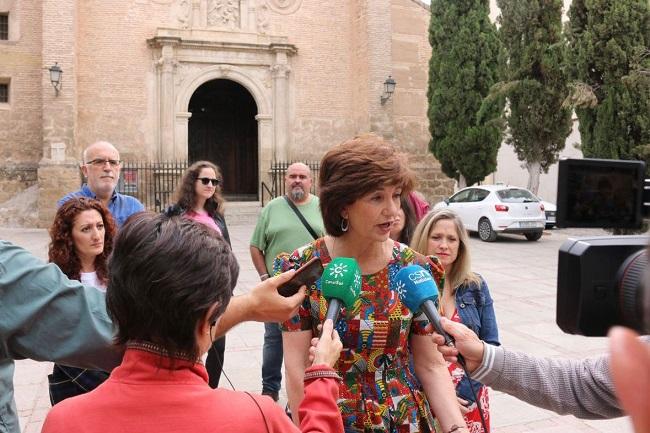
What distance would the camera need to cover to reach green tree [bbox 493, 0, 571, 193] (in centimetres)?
1705

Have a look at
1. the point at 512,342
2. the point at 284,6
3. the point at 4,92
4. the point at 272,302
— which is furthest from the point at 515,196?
the point at 4,92

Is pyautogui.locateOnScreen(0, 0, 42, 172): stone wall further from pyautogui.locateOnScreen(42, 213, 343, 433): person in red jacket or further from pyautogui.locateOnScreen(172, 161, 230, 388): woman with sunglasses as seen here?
pyautogui.locateOnScreen(42, 213, 343, 433): person in red jacket

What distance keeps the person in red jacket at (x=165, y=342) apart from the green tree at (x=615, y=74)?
48.3 feet

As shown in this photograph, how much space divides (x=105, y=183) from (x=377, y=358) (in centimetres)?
271

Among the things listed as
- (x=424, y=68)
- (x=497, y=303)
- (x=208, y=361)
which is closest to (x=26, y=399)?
(x=208, y=361)

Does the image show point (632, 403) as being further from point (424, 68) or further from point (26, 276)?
point (424, 68)

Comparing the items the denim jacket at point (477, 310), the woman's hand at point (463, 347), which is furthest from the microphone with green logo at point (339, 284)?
the denim jacket at point (477, 310)

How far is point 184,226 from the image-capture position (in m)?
1.47

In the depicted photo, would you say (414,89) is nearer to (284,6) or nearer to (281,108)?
(281,108)

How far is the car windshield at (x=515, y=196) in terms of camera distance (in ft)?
50.0

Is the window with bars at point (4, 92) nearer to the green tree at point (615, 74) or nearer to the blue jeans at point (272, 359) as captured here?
the green tree at point (615, 74)

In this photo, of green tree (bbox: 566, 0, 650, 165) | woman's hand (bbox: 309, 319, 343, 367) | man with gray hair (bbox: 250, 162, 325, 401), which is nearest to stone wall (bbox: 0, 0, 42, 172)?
green tree (bbox: 566, 0, 650, 165)

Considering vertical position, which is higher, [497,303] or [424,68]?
[424,68]

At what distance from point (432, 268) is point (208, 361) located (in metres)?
2.52
